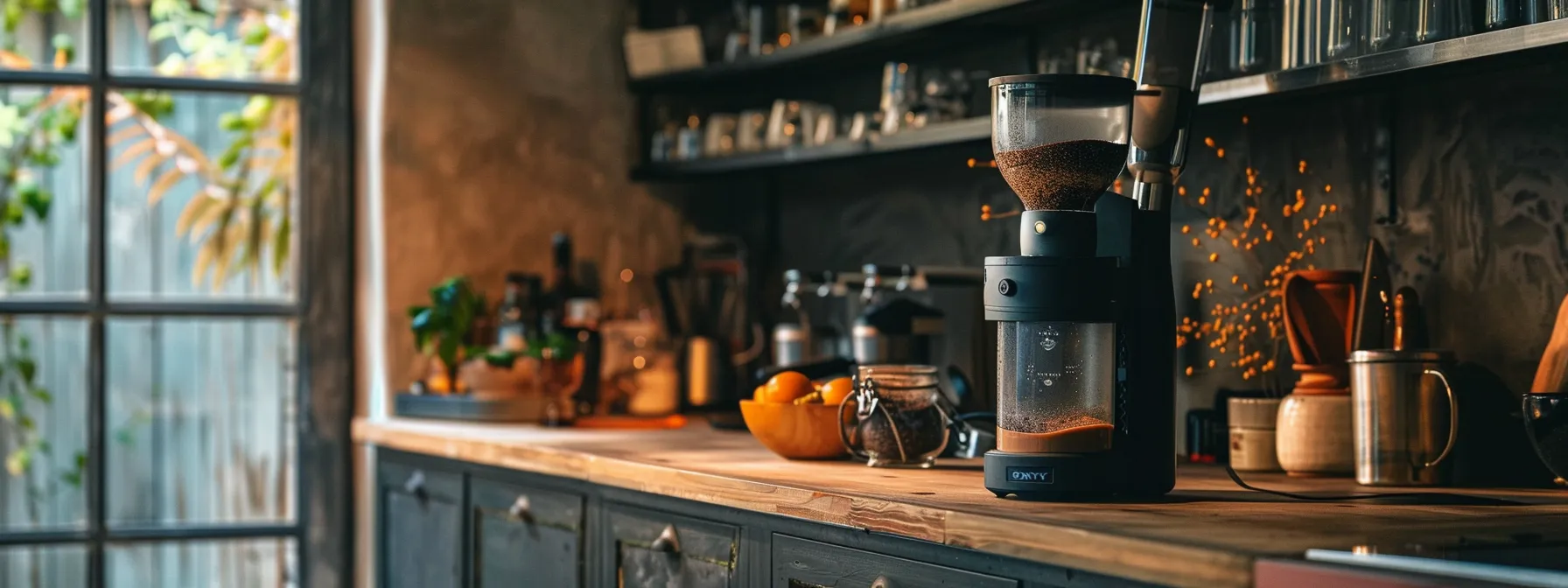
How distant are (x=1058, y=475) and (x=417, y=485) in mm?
1710

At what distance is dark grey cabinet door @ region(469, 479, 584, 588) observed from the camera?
254 centimetres

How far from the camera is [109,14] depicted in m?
3.38

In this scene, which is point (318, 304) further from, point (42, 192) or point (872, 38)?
point (872, 38)

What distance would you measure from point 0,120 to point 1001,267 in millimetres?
2484

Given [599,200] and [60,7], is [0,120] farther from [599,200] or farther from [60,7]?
[599,200]

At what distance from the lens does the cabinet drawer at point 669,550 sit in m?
2.13

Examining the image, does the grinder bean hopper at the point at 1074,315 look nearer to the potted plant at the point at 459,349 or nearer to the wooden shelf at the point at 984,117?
the wooden shelf at the point at 984,117

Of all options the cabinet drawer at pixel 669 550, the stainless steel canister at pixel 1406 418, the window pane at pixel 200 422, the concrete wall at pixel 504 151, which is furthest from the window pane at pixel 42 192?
the stainless steel canister at pixel 1406 418

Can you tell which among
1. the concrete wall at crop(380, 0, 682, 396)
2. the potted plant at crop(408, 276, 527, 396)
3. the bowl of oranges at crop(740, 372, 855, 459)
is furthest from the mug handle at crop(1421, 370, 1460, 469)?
the concrete wall at crop(380, 0, 682, 396)

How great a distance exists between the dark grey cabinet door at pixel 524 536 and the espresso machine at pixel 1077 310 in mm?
977

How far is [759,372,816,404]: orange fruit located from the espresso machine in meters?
0.58

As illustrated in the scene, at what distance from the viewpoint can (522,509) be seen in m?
2.67

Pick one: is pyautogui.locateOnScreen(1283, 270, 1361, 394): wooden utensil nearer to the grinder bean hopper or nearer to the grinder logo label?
the grinder bean hopper

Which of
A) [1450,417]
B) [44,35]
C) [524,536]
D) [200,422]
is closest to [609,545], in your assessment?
[524,536]
